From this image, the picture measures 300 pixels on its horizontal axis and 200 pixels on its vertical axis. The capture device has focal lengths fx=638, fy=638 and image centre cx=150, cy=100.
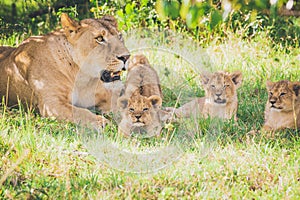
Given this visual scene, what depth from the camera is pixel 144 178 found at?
3.74 metres

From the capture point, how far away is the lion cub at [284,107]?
4.64 metres

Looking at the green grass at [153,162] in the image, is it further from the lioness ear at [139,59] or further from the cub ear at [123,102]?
the lioness ear at [139,59]

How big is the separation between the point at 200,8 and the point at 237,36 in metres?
4.83

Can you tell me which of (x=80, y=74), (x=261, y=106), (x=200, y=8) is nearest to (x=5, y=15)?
(x=80, y=74)

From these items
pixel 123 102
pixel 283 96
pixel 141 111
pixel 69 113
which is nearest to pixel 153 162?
pixel 141 111

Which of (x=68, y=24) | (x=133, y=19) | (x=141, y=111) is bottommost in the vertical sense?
(x=141, y=111)

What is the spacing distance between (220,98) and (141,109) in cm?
79

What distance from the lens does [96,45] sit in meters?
4.92

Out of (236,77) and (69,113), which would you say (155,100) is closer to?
(69,113)

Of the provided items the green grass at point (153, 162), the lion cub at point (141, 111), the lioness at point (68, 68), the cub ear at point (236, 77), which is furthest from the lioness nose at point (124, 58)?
the cub ear at point (236, 77)

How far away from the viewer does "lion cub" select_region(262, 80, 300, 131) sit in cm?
464

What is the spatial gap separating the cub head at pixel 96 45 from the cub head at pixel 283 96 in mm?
1143

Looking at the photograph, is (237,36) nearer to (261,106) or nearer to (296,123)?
(261,106)

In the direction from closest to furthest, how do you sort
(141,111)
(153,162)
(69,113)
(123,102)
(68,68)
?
1. (153,162)
2. (141,111)
3. (123,102)
4. (69,113)
5. (68,68)
